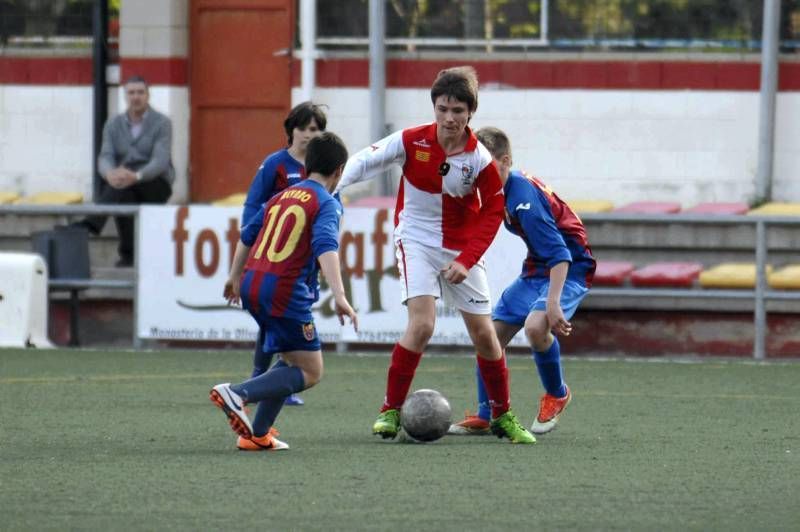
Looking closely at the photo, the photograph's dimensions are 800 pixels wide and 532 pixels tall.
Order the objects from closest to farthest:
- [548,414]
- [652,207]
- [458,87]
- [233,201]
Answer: [458,87], [548,414], [652,207], [233,201]

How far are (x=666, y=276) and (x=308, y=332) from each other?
22.0ft

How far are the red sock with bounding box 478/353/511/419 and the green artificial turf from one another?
194 mm

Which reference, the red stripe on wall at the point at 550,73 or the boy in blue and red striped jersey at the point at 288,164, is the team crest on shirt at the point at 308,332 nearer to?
the boy in blue and red striped jersey at the point at 288,164

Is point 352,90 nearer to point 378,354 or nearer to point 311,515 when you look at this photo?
point 378,354

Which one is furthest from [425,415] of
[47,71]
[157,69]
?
[47,71]

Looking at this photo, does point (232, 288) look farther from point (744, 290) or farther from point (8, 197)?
point (8, 197)

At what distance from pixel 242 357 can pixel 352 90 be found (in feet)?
12.1

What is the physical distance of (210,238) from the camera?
45.6 feet

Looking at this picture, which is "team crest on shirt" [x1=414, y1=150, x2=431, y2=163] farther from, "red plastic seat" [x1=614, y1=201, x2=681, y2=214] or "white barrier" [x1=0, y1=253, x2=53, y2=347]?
"red plastic seat" [x1=614, y1=201, x2=681, y2=214]

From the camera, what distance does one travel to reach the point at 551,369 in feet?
29.2

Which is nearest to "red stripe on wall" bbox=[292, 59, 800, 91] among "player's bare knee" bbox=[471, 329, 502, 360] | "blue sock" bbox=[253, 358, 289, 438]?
"player's bare knee" bbox=[471, 329, 502, 360]

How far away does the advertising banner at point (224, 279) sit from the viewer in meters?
13.6

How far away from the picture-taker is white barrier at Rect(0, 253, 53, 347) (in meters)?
13.9

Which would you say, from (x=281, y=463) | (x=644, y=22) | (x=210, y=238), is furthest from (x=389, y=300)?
(x=281, y=463)
